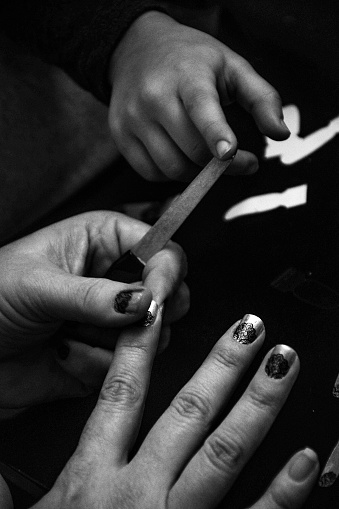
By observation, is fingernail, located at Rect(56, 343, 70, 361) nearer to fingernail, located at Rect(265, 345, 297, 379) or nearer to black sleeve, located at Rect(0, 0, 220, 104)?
fingernail, located at Rect(265, 345, 297, 379)

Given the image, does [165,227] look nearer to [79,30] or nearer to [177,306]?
[177,306]

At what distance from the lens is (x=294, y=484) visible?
0.35 metres

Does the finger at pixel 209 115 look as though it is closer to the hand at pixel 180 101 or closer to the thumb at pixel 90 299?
the hand at pixel 180 101

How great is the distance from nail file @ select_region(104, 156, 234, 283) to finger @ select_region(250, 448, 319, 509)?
20 cm

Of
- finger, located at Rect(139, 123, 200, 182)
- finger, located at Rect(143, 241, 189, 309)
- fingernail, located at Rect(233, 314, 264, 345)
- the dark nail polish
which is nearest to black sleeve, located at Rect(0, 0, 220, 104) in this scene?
finger, located at Rect(139, 123, 200, 182)

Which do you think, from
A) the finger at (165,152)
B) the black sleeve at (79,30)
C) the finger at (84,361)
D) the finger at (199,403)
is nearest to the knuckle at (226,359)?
the finger at (199,403)

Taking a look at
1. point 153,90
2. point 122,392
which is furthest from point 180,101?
point 122,392

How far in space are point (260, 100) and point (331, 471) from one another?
0.98 ft

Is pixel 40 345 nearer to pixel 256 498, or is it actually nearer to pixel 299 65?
pixel 256 498

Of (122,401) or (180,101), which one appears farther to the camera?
(180,101)

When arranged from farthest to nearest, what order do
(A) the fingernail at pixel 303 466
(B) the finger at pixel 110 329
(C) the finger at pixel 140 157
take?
(C) the finger at pixel 140 157, (B) the finger at pixel 110 329, (A) the fingernail at pixel 303 466

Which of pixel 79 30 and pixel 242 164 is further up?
pixel 79 30

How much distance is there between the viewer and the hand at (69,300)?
0.42m

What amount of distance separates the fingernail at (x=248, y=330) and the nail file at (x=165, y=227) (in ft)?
0.35
